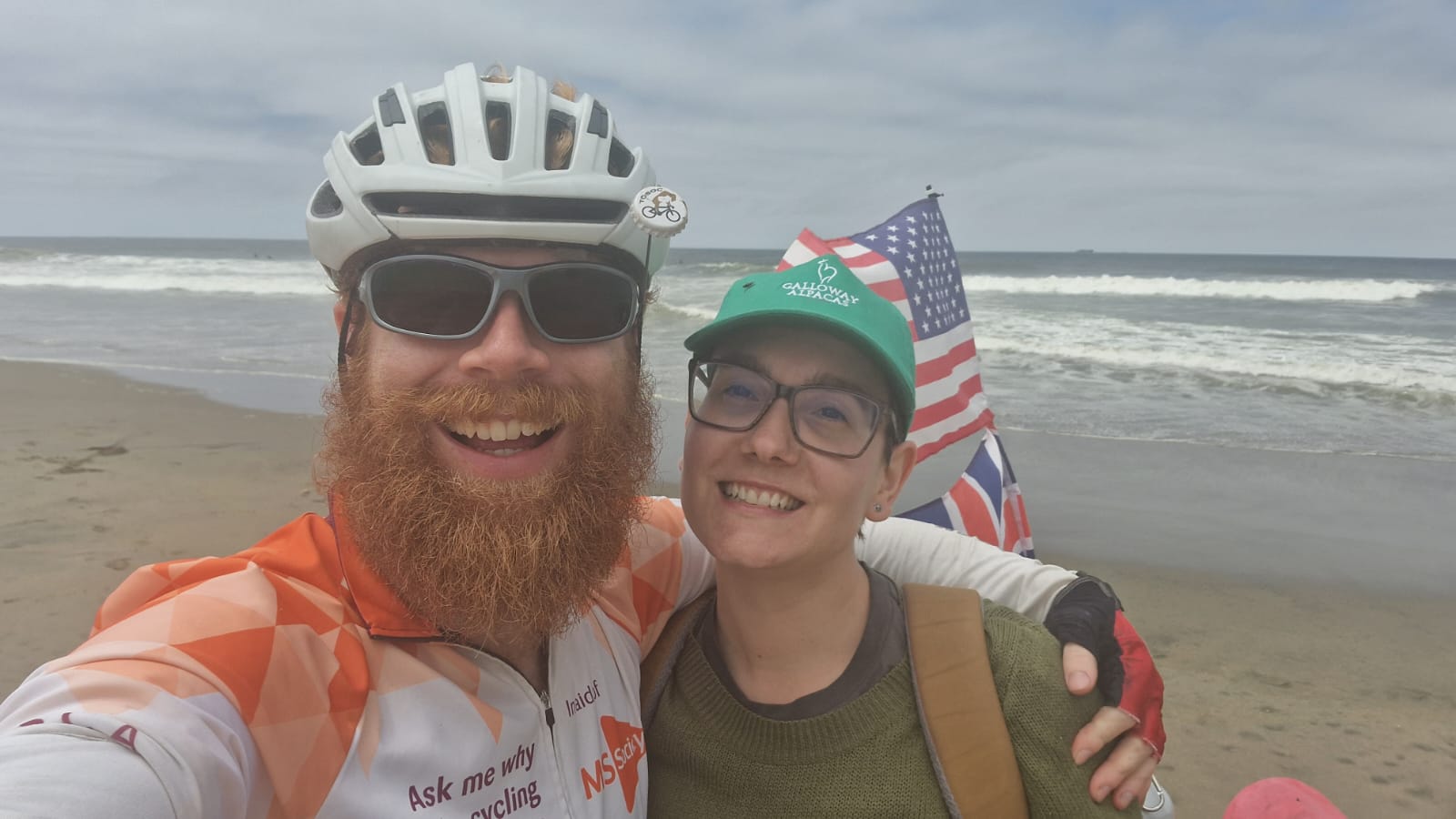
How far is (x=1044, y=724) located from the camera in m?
1.92

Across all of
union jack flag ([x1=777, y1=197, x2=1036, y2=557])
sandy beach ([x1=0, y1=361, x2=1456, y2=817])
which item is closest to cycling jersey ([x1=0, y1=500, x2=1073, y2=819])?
union jack flag ([x1=777, y1=197, x2=1036, y2=557])

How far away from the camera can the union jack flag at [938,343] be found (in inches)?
166

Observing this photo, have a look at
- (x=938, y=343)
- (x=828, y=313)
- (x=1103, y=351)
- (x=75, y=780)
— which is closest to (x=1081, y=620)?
(x=828, y=313)

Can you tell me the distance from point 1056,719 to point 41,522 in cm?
803

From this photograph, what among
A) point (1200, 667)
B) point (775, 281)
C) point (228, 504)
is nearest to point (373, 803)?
point (775, 281)

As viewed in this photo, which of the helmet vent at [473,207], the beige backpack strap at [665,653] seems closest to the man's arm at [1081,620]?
the beige backpack strap at [665,653]

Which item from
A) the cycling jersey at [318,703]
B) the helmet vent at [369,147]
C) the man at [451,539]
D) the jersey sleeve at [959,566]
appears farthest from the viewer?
the jersey sleeve at [959,566]

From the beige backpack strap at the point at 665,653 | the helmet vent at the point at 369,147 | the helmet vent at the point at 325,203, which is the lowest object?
the beige backpack strap at the point at 665,653

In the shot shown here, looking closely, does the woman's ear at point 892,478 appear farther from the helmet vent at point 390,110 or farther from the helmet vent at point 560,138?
the helmet vent at point 390,110

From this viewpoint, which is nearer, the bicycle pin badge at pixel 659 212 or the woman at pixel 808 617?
the woman at pixel 808 617

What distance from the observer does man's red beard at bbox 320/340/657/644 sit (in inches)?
68.9

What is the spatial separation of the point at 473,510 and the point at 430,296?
0.47 meters

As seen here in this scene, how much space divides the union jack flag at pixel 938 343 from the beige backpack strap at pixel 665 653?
2.03 meters

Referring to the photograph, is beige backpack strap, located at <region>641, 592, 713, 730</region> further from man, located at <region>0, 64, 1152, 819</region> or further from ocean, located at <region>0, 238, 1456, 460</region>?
ocean, located at <region>0, 238, 1456, 460</region>
